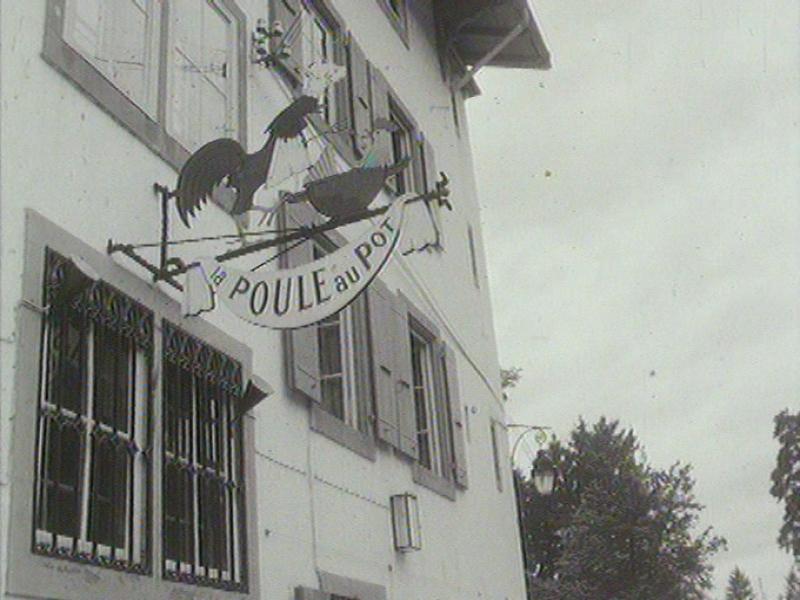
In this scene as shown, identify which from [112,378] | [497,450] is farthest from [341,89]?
[112,378]

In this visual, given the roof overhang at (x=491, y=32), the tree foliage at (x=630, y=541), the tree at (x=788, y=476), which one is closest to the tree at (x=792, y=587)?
the tree at (x=788, y=476)

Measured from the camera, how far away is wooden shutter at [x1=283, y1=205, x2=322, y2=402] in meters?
7.21

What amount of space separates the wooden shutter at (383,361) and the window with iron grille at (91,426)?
327 centimetres

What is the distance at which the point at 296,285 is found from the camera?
211 inches

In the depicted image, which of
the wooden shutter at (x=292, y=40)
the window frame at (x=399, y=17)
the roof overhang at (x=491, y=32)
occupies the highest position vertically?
the roof overhang at (x=491, y=32)

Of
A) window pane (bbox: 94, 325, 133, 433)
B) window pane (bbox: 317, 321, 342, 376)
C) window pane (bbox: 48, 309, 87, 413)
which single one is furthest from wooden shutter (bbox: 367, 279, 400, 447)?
window pane (bbox: 48, 309, 87, 413)

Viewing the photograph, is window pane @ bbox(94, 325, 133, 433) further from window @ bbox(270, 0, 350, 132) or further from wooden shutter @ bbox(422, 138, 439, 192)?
wooden shutter @ bbox(422, 138, 439, 192)

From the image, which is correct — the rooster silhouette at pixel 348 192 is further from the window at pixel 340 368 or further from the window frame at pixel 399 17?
the window frame at pixel 399 17

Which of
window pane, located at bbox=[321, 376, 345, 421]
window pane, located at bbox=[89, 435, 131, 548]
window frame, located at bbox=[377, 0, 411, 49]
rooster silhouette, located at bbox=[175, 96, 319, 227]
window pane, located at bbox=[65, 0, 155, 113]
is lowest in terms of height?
window pane, located at bbox=[89, 435, 131, 548]

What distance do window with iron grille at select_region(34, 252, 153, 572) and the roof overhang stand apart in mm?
9219

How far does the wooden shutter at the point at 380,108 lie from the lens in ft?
34.0

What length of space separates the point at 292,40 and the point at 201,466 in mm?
4052

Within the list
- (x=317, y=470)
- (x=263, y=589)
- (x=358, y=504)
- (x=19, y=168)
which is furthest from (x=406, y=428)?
(x=19, y=168)

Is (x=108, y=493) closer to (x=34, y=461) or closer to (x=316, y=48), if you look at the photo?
(x=34, y=461)
